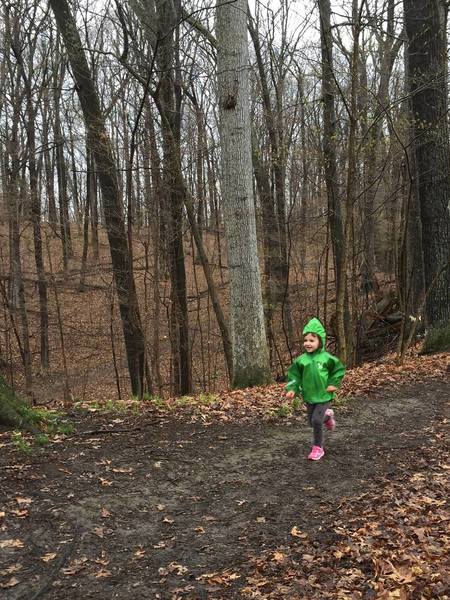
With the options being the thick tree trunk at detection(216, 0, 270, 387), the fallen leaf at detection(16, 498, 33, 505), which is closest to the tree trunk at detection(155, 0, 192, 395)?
the thick tree trunk at detection(216, 0, 270, 387)

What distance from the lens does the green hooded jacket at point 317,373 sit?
5457 millimetres

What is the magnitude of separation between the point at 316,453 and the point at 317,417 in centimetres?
42

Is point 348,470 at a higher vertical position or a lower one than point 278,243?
lower

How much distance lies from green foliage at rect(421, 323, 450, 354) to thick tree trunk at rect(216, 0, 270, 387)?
376cm

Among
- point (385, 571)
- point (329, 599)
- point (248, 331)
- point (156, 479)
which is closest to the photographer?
point (329, 599)

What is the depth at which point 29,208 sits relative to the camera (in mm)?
18062

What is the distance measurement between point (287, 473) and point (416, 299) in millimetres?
10355

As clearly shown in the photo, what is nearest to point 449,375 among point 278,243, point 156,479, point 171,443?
point 171,443

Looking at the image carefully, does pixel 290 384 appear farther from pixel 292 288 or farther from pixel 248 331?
pixel 292 288

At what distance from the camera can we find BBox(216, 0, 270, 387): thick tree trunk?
870cm

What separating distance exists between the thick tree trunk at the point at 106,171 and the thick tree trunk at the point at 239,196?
453 cm

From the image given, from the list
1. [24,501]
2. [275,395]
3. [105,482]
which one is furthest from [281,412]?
[24,501]

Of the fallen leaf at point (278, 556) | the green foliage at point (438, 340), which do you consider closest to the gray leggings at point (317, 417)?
the fallen leaf at point (278, 556)

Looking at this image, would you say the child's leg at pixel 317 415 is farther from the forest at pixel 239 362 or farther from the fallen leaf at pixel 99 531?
the fallen leaf at pixel 99 531
